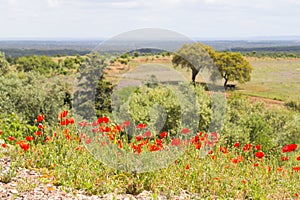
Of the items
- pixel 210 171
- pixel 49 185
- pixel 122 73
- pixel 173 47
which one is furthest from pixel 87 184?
pixel 122 73

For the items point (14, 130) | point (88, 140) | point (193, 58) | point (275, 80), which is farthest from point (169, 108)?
point (275, 80)

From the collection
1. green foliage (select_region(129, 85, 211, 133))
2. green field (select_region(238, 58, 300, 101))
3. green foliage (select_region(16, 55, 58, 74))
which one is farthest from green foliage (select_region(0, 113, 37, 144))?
green foliage (select_region(16, 55, 58, 74))

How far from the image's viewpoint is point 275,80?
62469 millimetres

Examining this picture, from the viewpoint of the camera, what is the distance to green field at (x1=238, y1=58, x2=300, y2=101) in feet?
161

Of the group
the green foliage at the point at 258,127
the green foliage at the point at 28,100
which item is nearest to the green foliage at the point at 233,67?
the green foliage at the point at 258,127

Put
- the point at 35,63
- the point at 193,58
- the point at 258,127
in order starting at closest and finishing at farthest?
the point at 193,58 < the point at 258,127 < the point at 35,63

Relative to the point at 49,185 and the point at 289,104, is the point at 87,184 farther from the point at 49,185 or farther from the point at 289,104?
the point at 289,104

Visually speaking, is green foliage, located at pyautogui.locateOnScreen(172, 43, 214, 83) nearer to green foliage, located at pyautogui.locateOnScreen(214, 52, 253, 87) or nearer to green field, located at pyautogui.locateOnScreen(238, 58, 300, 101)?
green foliage, located at pyautogui.locateOnScreen(214, 52, 253, 87)

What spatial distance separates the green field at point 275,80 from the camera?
49031 millimetres

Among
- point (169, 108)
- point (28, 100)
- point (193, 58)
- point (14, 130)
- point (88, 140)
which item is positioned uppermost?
point (193, 58)

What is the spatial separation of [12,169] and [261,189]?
2.89 metres

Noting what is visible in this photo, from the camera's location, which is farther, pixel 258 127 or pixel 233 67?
pixel 233 67

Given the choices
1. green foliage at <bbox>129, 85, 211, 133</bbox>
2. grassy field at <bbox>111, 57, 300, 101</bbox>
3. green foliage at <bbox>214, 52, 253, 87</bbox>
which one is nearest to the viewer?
green foliage at <bbox>129, 85, 211, 133</bbox>

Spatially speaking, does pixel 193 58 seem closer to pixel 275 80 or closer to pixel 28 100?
pixel 28 100
